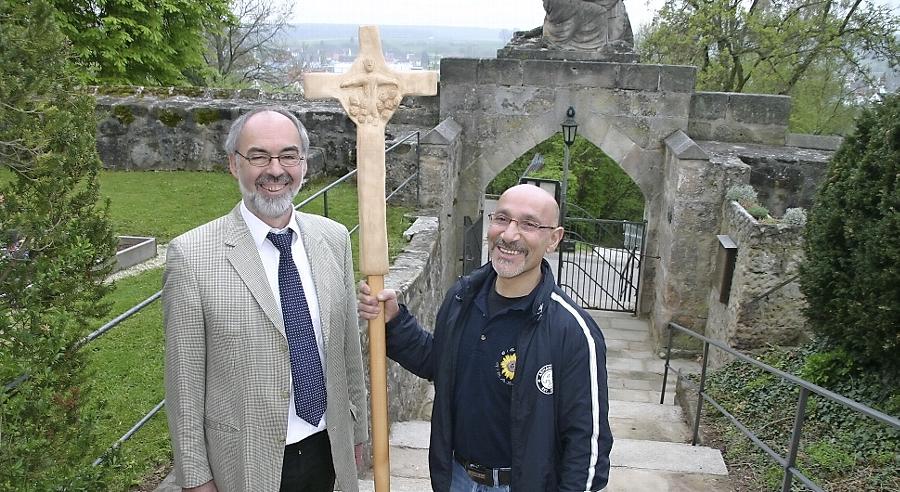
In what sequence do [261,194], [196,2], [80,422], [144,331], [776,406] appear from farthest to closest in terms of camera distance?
[196,2] → [776,406] → [144,331] → [261,194] → [80,422]

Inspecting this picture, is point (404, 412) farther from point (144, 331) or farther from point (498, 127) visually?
point (498, 127)

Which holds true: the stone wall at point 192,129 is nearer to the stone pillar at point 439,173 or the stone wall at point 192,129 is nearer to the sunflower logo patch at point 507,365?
the stone pillar at point 439,173

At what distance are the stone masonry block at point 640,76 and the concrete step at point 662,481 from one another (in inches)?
228

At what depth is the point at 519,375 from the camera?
2271 millimetres

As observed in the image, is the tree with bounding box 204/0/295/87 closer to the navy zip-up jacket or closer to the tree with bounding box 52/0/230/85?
the tree with bounding box 52/0/230/85

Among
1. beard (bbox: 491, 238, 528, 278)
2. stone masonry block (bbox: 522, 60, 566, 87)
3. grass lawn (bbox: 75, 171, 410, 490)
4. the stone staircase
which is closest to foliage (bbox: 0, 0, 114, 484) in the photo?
grass lawn (bbox: 75, 171, 410, 490)

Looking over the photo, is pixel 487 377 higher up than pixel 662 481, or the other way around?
pixel 487 377

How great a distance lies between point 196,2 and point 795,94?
1733 cm

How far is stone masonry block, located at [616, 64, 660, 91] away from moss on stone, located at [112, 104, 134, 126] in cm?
661

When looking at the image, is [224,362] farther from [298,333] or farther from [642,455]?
[642,455]

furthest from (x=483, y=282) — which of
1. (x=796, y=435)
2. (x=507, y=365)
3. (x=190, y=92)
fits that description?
→ (x=190, y=92)

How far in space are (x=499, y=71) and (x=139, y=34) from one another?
8016 mm

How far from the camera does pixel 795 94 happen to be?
20.7 metres

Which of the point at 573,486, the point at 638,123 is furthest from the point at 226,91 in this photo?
the point at 573,486
